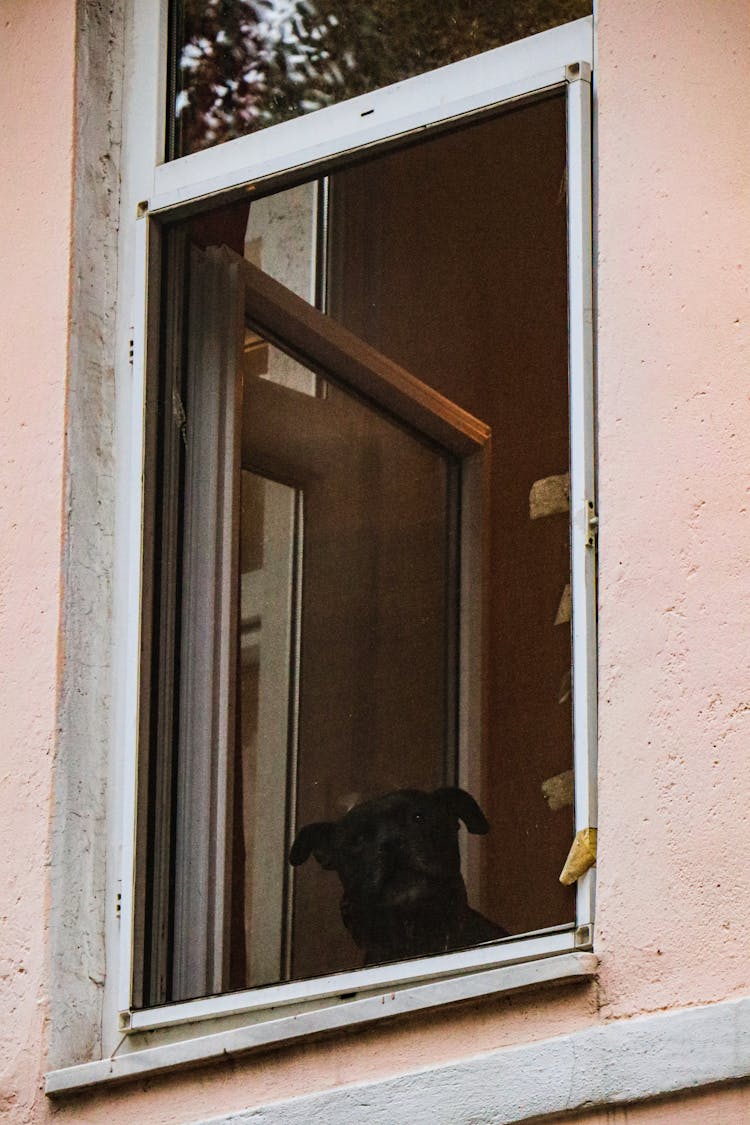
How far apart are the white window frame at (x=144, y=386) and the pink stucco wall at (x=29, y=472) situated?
124mm

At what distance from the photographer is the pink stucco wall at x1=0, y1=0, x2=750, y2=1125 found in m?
3.18

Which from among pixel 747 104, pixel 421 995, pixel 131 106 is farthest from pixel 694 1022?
pixel 131 106

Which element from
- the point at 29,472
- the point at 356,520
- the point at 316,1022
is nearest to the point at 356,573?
the point at 356,520

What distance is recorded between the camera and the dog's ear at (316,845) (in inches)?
147

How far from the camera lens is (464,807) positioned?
362 cm

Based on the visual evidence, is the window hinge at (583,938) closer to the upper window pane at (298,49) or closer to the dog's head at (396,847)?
the dog's head at (396,847)

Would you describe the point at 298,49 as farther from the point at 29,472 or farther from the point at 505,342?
the point at 29,472

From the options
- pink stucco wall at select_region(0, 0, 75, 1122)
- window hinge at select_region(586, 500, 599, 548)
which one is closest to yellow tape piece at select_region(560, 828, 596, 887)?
window hinge at select_region(586, 500, 599, 548)

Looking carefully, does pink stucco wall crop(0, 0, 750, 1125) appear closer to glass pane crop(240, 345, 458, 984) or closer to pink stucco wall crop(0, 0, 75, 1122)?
pink stucco wall crop(0, 0, 75, 1122)

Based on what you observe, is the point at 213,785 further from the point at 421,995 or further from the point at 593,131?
the point at 593,131

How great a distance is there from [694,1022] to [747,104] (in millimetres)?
1448

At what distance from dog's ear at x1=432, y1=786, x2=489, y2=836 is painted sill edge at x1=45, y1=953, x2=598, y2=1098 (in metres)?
0.30

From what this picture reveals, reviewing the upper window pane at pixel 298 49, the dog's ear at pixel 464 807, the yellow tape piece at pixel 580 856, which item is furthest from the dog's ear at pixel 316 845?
the upper window pane at pixel 298 49

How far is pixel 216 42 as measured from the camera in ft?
14.0
